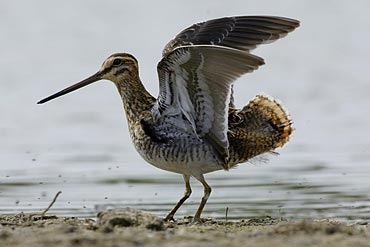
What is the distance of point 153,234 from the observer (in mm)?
7113

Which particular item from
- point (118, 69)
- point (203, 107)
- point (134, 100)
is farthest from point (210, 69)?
point (118, 69)

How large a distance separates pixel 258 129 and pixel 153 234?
2692 mm

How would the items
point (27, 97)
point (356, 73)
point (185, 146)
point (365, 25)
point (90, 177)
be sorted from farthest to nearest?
point (365, 25), point (356, 73), point (27, 97), point (90, 177), point (185, 146)

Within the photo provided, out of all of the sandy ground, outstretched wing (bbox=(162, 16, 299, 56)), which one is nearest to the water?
outstretched wing (bbox=(162, 16, 299, 56))

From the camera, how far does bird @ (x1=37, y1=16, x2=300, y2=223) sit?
876 centimetres

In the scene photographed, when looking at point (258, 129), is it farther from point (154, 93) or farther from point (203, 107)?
point (154, 93)

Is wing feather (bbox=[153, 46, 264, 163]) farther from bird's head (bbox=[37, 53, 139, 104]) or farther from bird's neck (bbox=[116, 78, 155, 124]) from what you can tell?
bird's head (bbox=[37, 53, 139, 104])

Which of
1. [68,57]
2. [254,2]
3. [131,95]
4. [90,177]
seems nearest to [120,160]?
[90,177]

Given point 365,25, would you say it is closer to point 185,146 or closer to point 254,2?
point 254,2

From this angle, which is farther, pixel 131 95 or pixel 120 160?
pixel 120 160

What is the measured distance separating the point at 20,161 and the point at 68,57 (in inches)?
231

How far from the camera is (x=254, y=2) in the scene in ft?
69.1

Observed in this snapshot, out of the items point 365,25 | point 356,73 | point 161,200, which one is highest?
point 365,25

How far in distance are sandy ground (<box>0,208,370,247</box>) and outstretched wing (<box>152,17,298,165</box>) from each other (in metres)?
1.21
